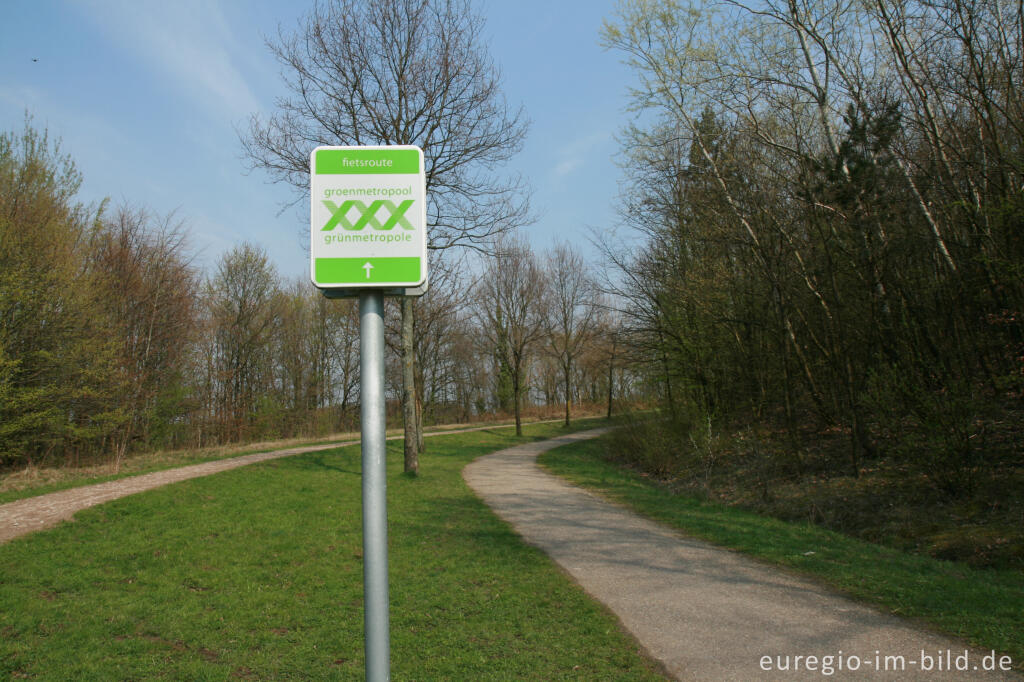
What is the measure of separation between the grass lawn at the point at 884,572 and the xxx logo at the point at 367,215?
478cm

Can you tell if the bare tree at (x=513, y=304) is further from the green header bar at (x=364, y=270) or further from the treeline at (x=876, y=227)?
the green header bar at (x=364, y=270)

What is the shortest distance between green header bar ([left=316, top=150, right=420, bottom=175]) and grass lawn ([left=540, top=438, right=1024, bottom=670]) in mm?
4847

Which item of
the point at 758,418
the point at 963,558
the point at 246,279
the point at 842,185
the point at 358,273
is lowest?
the point at 963,558

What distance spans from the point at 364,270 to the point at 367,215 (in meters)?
0.18

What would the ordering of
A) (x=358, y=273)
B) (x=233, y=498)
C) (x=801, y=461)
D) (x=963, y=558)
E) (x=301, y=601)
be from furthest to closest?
(x=801, y=461) → (x=233, y=498) → (x=963, y=558) → (x=301, y=601) → (x=358, y=273)

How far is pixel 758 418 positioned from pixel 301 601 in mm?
14770

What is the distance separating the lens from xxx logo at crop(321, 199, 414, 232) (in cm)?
198

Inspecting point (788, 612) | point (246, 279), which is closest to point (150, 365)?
point (246, 279)

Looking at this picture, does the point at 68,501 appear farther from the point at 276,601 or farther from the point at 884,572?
the point at 884,572

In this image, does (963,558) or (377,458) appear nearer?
(377,458)

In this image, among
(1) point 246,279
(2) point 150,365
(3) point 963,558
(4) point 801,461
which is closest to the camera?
(3) point 963,558

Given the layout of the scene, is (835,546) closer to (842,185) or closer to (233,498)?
(842,185)

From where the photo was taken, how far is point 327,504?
11.5 m

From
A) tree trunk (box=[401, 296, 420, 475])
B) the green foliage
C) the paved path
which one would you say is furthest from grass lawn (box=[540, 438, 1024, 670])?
the green foliage
